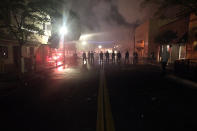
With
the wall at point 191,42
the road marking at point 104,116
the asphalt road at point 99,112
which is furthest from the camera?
the wall at point 191,42

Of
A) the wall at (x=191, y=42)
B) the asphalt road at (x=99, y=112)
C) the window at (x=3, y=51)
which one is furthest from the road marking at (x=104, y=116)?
the wall at (x=191, y=42)

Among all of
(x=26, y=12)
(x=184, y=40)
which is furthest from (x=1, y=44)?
(x=184, y=40)

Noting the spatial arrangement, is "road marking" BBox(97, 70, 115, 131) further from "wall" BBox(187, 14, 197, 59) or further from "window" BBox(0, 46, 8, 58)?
"wall" BBox(187, 14, 197, 59)

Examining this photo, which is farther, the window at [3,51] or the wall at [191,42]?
the wall at [191,42]

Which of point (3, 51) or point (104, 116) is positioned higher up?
point (3, 51)

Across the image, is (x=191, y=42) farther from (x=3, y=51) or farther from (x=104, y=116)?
(x=3, y=51)

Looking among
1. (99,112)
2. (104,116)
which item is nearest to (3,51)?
(99,112)

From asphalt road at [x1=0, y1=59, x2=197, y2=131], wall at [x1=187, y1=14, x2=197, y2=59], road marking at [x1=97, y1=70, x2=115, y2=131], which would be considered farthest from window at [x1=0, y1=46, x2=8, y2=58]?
wall at [x1=187, y1=14, x2=197, y2=59]

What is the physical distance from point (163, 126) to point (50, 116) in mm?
3093

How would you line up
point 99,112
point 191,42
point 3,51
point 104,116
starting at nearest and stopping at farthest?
point 104,116
point 99,112
point 3,51
point 191,42

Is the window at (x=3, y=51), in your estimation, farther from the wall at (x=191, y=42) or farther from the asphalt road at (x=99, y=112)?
the wall at (x=191, y=42)

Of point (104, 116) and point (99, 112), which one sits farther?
point (99, 112)

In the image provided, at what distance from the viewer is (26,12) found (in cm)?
979

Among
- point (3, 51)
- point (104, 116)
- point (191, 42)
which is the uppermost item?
point (191, 42)
